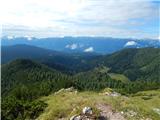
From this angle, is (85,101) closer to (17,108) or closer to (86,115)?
(86,115)

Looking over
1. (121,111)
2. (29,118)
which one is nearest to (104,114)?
(121,111)

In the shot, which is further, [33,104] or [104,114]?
[33,104]

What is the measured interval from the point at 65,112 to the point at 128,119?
827 cm

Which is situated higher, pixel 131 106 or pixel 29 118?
pixel 131 106

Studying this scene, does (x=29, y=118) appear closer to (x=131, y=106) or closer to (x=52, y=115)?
(x=52, y=115)

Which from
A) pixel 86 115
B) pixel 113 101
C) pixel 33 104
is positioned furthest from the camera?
pixel 33 104

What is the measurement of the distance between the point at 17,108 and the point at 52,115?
31.3ft

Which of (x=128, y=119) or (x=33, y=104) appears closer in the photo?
(x=128, y=119)

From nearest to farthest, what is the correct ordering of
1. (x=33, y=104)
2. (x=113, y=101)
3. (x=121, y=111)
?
(x=121, y=111) → (x=113, y=101) → (x=33, y=104)

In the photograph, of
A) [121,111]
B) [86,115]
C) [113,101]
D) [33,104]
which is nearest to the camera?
[86,115]

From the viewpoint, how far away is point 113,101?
145 feet

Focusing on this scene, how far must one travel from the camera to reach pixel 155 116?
136 ft

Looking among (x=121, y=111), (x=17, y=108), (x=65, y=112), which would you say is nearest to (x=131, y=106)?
(x=121, y=111)

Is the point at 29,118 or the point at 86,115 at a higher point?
the point at 86,115
